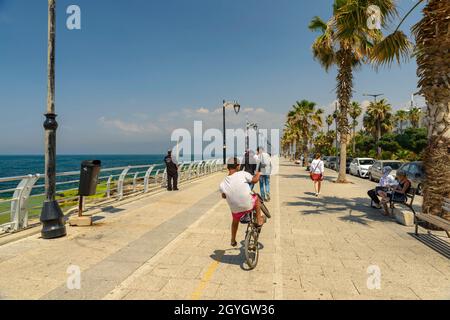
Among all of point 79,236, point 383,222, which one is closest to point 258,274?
point 79,236

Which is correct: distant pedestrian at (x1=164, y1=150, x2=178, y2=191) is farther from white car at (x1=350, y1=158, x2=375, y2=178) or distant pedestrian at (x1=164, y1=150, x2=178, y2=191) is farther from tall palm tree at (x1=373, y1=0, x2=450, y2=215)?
white car at (x1=350, y1=158, x2=375, y2=178)

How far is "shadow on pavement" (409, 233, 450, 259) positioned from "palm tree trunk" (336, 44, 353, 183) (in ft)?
40.5

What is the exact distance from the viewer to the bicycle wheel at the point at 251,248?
480 centimetres

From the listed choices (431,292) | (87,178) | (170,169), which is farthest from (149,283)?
(170,169)

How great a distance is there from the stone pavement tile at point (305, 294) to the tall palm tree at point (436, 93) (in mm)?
5060

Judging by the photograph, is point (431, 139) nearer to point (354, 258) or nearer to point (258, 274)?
point (354, 258)

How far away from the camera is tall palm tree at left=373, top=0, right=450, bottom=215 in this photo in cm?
723

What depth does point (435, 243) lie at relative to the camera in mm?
6430

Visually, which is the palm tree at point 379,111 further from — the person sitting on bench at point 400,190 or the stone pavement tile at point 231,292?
Answer: the stone pavement tile at point 231,292

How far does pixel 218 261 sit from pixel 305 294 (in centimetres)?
167

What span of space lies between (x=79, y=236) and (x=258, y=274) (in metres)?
4.13

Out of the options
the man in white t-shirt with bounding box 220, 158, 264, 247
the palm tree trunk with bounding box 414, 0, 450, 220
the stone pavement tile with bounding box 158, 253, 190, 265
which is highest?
the palm tree trunk with bounding box 414, 0, 450, 220

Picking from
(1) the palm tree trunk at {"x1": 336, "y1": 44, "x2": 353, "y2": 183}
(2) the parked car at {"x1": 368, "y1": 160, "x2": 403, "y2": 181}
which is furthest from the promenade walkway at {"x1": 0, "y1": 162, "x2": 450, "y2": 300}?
→ (2) the parked car at {"x1": 368, "y1": 160, "x2": 403, "y2": 181}

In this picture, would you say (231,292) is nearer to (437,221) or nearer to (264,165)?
(437,221)
